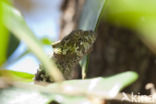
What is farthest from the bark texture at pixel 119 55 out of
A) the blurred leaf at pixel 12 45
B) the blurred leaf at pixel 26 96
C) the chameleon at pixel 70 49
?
the blurred leaf at pixel 26 96

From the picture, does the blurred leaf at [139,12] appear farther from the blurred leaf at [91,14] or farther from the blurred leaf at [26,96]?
the blurred leaf at [91,14]

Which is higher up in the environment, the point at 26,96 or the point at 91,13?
the point at 91,13

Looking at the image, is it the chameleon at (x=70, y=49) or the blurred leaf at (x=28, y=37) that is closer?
the blurred leaf at (x=28, y=37)

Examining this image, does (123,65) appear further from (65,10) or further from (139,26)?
(139,26)

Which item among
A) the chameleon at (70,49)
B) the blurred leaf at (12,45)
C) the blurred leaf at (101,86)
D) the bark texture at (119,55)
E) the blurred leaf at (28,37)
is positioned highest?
the bark texture at (119,55)

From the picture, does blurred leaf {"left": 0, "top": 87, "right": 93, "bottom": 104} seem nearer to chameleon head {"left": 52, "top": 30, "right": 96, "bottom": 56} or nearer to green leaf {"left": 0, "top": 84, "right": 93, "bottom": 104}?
green leaf {"left": 0, "top": 84, "right": 93, "bottom": 104}

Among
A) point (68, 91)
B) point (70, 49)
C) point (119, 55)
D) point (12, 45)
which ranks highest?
point (119, 55)

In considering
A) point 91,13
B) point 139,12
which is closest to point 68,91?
point 139,12

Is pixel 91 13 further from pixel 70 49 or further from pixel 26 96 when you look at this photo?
pixel 26 96

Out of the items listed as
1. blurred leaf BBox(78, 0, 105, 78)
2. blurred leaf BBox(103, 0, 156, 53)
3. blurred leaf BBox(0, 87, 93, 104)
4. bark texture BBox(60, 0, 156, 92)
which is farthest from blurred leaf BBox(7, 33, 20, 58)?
bark texture BBox(60, 0, 156, 92)
